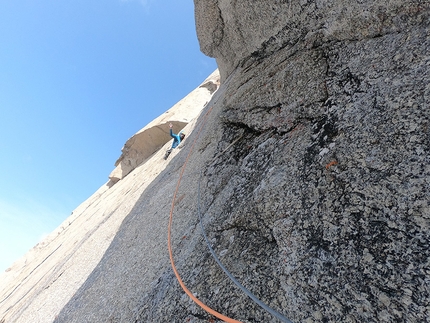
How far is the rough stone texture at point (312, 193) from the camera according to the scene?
1926 millimetres

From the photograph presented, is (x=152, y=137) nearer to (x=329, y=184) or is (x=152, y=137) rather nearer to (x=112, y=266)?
(x=112, y=266)

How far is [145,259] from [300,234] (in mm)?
2901

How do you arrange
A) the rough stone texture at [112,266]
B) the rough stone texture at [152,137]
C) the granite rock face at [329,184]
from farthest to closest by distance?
the rough stone texture at [152,137], the rough stone texture at [112,266], the granite rock face at [329,184]

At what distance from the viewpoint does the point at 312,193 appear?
2592 mm

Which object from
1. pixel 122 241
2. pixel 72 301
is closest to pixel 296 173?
pixel 122 241

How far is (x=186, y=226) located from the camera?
4.18 metres

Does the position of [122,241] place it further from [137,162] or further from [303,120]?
[137,162]

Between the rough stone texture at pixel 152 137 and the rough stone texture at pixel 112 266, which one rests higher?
the rough stone texture at pixel 152 137

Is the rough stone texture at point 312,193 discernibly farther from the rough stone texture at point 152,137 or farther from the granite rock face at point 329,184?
the rough stone texture at point 152,137

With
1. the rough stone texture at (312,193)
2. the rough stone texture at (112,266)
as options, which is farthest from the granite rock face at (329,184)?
the rough stone texture at (112,266)

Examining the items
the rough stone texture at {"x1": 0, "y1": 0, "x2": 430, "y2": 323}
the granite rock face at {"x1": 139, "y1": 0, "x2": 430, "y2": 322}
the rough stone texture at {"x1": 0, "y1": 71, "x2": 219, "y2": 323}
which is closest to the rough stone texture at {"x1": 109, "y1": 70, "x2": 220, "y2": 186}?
the rough stone texture at {"x1": 0, "y1": 71, "x2": 219, "y2": 323}

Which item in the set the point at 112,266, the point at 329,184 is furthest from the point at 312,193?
the point at 112,266

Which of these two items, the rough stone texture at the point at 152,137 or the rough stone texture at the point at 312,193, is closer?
the rough stone texture at the point at 312,193

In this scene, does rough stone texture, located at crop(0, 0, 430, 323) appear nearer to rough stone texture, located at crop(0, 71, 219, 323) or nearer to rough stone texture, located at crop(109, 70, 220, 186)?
rough stone texture, located at crop(0, 71, 219, 323)
